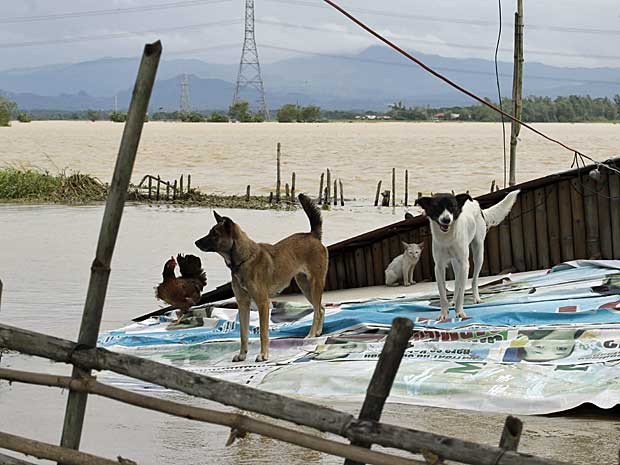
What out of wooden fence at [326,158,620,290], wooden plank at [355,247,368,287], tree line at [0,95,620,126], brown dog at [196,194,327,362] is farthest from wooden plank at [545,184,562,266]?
tree line at [0,95,620,126]

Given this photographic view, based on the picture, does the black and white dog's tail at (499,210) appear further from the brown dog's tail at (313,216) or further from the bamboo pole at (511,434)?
the bamboo pole at (511,434)

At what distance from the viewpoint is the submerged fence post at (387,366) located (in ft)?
11.2

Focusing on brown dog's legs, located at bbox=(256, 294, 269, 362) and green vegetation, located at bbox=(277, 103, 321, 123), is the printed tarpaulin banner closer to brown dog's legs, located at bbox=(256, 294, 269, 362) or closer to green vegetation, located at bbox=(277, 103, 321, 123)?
brown dog's legs, located at bbox=(256, 294, 269, 362)

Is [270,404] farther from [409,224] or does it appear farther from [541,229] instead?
[541,229]

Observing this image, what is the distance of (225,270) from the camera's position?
13.0 m

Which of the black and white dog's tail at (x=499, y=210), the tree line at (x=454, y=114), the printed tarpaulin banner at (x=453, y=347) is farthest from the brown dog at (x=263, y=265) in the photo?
the tree line at (x=454, y=114)

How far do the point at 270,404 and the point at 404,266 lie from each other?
685 cm

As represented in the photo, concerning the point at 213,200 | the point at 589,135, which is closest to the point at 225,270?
the point at 213,200

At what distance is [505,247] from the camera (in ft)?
35.7

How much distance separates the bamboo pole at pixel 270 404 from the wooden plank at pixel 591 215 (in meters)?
7.47

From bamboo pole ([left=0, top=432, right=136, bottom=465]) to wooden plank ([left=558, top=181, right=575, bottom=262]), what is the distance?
24.8ft

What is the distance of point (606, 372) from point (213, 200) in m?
15.5

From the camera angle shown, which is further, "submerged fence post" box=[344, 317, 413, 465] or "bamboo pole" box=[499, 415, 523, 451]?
"submerged fence post" box=[344, 317, 413, 465]

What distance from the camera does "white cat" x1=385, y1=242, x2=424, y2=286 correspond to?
1023 centimetres
